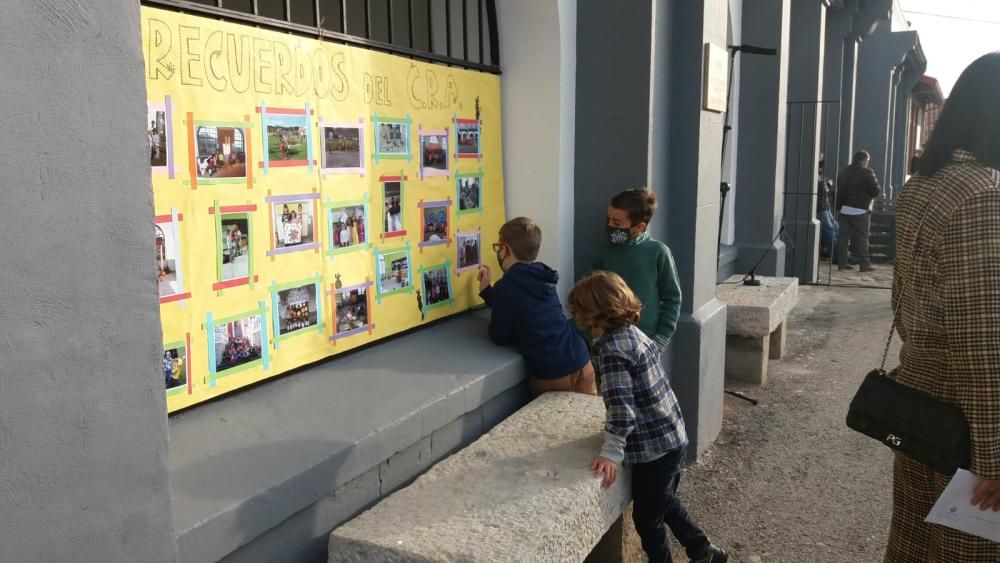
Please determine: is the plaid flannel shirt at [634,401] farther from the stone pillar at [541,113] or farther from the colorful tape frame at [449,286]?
the stone pillar at [541,113]

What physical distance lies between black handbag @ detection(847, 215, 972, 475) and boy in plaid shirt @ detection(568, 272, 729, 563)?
2.29ft

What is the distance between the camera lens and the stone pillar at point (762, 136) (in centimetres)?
863

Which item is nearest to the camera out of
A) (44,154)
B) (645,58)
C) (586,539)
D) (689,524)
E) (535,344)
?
(44,154)

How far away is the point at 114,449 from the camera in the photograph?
1.66 metres

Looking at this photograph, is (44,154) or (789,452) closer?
(44,154)

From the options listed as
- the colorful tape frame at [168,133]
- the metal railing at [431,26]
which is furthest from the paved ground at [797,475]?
the colorful tape frame at [168,133]

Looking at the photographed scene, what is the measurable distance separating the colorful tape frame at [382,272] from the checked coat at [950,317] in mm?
2008

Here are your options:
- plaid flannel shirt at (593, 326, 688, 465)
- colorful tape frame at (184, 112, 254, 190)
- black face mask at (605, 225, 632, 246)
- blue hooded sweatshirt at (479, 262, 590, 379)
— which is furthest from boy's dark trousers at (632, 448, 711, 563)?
colorful tape frame at (184, 112, 254, 190)

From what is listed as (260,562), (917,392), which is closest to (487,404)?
(260,562)

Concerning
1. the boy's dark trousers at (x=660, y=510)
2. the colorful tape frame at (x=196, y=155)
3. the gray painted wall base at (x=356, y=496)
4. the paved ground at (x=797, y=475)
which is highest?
the colorful tape frame at (x=196, y=155)

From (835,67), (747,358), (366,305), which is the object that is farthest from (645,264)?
(835,67)

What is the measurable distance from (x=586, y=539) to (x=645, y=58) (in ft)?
8.73

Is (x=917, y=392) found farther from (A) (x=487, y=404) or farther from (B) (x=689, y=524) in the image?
(A) (x=487, y=404)

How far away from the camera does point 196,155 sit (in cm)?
260
